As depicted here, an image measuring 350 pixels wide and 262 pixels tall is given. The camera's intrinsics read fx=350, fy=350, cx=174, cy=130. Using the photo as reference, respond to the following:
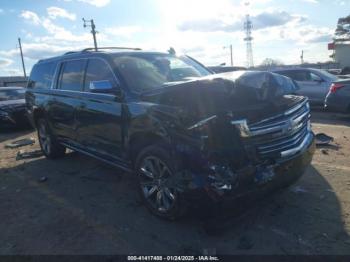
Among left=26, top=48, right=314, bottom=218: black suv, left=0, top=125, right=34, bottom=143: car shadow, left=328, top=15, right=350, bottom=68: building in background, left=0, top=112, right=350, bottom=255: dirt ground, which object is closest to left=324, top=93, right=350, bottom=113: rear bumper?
left=0, top=112, right=350, bottom=255: dirt ground

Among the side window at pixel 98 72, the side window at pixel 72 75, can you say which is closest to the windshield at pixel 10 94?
the side window at pixel 72 75

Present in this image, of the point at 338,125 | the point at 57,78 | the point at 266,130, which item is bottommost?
the point at 338,125

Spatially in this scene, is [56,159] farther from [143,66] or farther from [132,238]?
[132,238]

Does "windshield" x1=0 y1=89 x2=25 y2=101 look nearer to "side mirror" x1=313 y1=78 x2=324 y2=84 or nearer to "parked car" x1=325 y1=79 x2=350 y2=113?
"parked car" x1=325 y1=79 x2=350 y2=113

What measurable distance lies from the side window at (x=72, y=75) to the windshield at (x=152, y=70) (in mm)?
935

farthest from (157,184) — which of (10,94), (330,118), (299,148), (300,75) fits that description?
(10,94)

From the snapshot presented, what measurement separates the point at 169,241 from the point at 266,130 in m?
1.50

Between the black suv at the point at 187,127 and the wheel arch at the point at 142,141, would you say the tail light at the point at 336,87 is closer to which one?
the black suv at the point at 187,127

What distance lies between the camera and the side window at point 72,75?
553 cm

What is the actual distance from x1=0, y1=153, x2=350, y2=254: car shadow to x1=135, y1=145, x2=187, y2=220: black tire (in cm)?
18

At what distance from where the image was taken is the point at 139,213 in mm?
4285

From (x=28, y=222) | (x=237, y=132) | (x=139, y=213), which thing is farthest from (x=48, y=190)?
(x=237, y=132)

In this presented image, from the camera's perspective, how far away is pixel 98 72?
16.5 feet

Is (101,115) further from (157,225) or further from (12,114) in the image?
(12,114)
